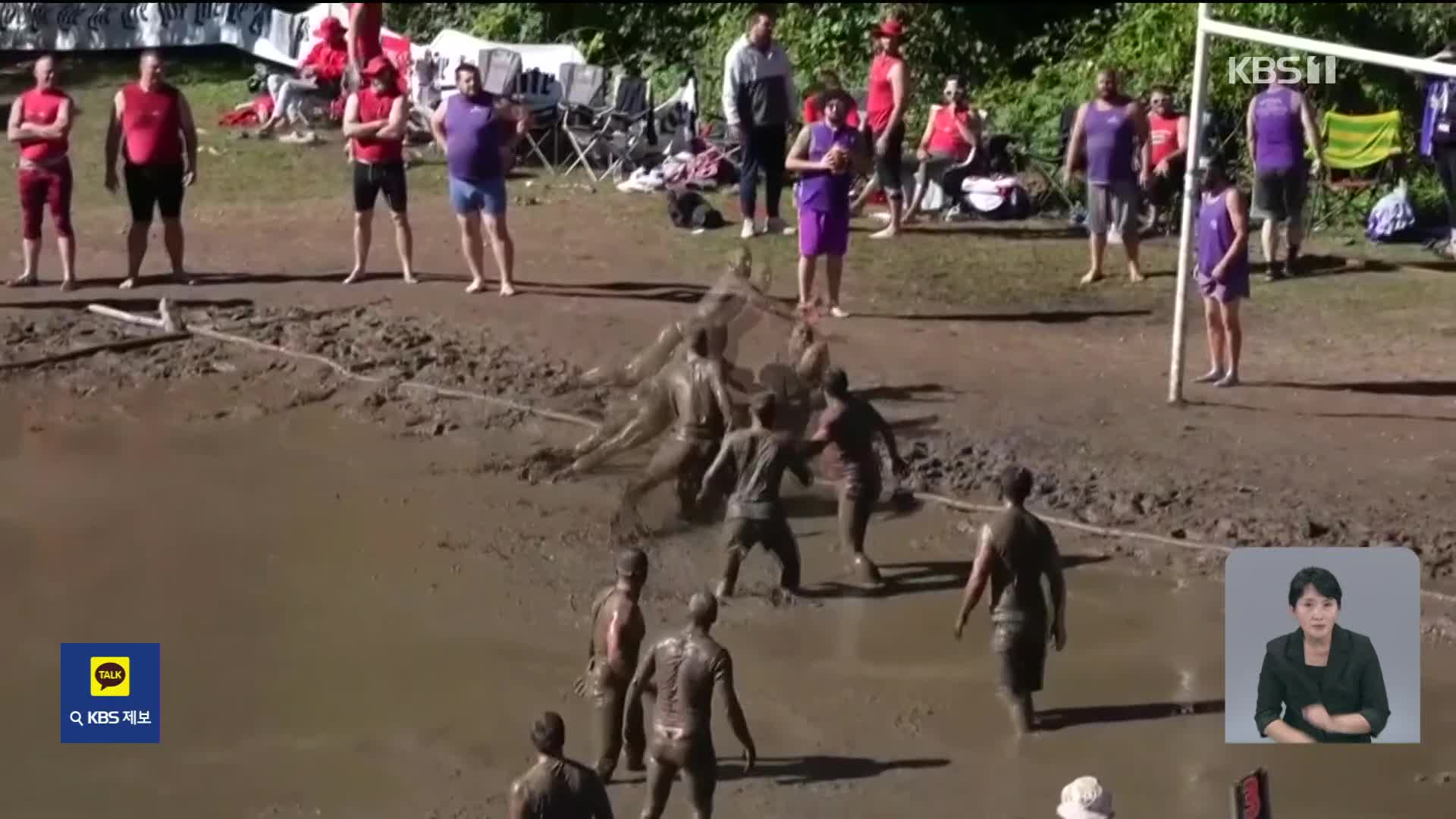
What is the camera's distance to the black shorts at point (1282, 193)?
18500mm

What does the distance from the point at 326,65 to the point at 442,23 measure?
3489mm

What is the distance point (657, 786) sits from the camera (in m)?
9.33

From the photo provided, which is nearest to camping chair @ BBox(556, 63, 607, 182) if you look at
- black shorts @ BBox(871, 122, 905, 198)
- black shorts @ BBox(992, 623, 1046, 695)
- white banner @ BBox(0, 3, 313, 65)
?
black shorts @ BBox(871, 122, 905, 198)

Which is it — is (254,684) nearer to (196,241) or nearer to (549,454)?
(549,454)

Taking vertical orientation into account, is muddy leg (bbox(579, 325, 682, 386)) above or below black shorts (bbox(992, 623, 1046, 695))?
above

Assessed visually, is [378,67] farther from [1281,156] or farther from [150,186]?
[1281,156]

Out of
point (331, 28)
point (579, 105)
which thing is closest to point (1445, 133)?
point (579, 105)

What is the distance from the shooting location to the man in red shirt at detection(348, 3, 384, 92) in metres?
24.0

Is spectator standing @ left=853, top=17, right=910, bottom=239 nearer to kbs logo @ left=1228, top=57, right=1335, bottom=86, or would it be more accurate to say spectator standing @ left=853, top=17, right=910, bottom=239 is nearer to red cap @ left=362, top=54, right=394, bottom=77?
kbs logo @ left=1228, top=57, right=1335, bottom=86

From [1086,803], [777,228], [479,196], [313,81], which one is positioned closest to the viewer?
[1086,803]

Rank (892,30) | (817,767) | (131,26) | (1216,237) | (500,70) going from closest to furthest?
(817,767) → (1216,237) → (892,30) → (500,70) → (131,26)

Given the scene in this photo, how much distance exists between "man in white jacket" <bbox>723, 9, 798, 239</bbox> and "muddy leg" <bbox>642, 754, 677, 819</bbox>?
10.4 m

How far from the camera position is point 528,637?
11633 mm

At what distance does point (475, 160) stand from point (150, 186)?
259 cm
